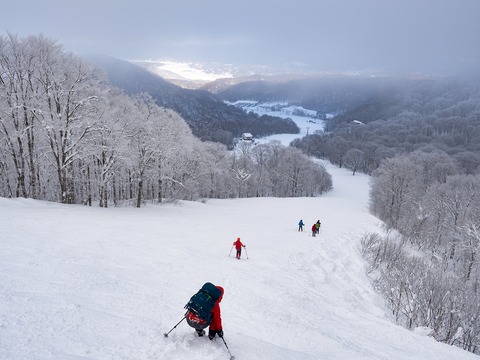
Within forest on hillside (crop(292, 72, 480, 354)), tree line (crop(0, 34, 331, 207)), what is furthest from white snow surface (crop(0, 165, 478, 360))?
tree line (crop(0, 34, 331, 207))

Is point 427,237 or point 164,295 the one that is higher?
point 164,295

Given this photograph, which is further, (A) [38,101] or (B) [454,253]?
(B) [454,253]

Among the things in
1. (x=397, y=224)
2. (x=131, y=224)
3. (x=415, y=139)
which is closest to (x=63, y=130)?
(x=131, y=224)

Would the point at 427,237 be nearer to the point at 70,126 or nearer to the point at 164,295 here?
the point at 164,295

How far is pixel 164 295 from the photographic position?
32.8 ft

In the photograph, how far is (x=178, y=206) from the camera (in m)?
35.5

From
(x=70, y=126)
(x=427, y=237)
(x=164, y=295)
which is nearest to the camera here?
(x=164, y=295)

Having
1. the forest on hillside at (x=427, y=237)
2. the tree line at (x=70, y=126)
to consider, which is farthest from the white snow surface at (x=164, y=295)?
the tree line at (x=70, y=126)

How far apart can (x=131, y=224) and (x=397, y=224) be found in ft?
133

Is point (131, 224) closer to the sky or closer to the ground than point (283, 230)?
closer to the sky

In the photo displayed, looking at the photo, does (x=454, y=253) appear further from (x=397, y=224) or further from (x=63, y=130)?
(x=63, y=130)

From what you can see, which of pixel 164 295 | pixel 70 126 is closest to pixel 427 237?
pixel 164 295

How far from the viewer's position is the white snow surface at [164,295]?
6836 mm

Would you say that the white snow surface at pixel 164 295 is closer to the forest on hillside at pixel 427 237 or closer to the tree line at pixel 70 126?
the forest on hillside at pixel 427 237
